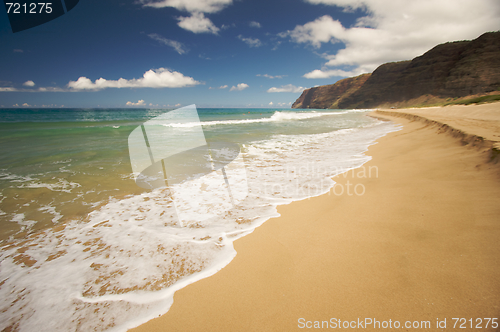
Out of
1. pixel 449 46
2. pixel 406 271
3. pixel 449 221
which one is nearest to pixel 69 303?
pixel 406 271

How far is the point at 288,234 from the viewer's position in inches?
83.8

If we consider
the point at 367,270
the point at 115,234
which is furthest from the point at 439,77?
the point at 115,234

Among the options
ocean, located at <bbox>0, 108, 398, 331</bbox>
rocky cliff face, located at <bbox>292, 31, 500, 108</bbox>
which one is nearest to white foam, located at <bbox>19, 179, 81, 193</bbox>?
ocean, located at <bbox>0, 108, 398, 331</bbox>

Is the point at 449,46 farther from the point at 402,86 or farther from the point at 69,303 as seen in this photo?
the point at 69,303

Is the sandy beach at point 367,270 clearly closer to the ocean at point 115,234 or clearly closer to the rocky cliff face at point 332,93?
the ocean at point 115,234

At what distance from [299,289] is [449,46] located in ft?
283

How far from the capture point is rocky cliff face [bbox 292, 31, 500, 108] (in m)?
40.9

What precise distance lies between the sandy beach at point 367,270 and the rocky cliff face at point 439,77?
194 ft

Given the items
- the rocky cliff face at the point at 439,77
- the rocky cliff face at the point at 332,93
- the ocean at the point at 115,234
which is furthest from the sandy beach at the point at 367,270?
the rocky cliff face at the point at 332,93

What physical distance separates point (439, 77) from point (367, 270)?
249ft

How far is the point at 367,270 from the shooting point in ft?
4.99

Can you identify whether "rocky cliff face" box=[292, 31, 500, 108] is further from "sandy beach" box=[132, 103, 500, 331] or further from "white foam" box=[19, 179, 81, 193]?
"white foam" box=[19, 179, 81, 193]

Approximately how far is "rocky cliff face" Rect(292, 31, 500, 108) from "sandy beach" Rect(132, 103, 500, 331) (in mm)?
59228

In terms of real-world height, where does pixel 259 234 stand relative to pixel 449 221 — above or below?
below
